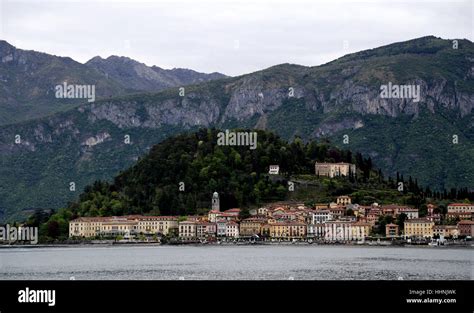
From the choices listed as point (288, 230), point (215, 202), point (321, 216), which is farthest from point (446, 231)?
point (215, 202)

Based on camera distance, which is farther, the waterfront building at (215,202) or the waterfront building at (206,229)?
the waterfront building at (215,202)

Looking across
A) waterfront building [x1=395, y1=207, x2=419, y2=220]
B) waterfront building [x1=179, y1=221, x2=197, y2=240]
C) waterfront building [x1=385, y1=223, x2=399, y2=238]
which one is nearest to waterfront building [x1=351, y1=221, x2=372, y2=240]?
waterfront building [x1=385, y1=223, x2=399, y2=238]

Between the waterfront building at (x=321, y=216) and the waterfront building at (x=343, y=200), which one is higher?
the waterfront building at (x=343, y=200)

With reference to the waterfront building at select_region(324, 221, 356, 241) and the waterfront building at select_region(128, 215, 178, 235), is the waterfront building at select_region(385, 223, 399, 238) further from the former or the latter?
the waterfront building at select_region(128, 215, 178, 235)

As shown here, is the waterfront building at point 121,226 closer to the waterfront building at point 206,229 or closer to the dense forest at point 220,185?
the dense forest at point 220,185

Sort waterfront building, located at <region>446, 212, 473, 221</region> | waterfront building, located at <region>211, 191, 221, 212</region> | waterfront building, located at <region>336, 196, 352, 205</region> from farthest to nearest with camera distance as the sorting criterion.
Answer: waterfront building, located at <region>211, 191, 221, 212</region> < waterfront building, located at <region>336, 196, 352, 205</region> < waterfront building, located at <region>446, 212, 473, 221</region>

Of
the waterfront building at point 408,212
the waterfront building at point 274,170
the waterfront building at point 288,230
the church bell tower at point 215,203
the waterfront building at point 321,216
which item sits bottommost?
the waterfront building at point 288,230

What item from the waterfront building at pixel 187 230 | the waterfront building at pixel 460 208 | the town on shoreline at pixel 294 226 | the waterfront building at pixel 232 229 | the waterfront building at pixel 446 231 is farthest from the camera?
the waterfront building at pixel 232 229

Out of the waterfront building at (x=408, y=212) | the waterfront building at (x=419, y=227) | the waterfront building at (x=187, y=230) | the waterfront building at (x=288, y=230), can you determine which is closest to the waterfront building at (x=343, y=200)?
the waterfront building at (x=288, y=230)
